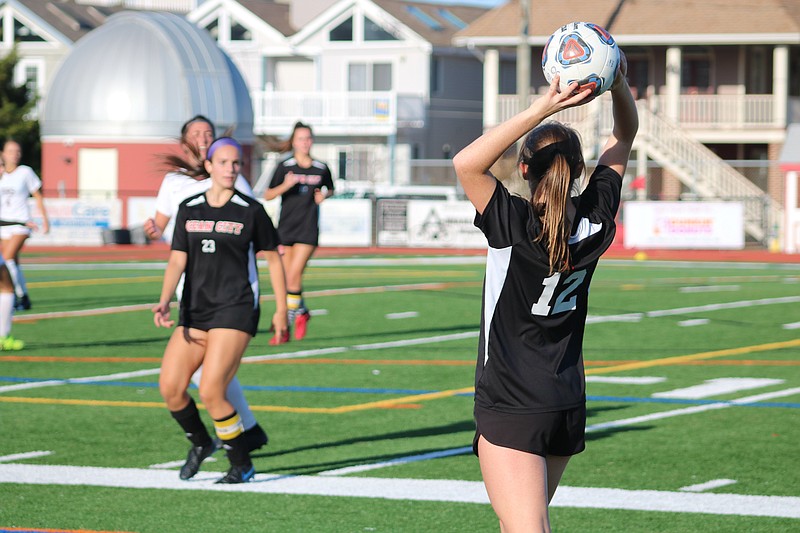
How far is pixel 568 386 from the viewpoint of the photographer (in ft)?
16.1

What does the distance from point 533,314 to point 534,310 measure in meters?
0.02

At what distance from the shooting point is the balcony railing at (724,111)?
149 ft

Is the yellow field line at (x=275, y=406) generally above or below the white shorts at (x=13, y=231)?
below

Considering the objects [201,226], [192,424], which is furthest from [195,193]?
[192,424]

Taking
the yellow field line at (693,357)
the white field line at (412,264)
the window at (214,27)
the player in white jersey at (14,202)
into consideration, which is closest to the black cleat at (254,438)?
the yellow field line at (693,357)

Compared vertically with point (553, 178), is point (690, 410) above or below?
below

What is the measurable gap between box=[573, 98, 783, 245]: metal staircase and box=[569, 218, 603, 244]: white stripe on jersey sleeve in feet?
108

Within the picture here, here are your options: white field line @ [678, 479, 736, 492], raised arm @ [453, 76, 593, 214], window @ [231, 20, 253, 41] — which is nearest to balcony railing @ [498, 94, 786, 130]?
window @ [231, 20, 253, 41]

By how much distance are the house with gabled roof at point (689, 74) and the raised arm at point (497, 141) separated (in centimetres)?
3788

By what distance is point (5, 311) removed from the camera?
1455 centimetres

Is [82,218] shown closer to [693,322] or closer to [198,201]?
[693,322]

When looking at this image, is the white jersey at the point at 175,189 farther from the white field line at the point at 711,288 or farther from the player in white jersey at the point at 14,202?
the white field line at the point at 711,288

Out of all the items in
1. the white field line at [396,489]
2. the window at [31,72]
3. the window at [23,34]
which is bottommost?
the white field line at [396,489]

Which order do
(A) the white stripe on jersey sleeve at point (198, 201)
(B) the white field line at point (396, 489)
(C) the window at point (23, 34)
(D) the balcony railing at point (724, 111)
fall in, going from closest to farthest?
(B) the white field line at point (396, 489)
(A) the white stripe on jersey sleeve at point (198, 201)
(D) the balcony railing at point (724, 111)
(C) the window at point (23, 34)
